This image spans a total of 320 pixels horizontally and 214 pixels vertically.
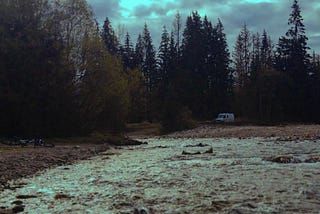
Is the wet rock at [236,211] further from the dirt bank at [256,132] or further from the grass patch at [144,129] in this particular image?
the grass patch at [144,129]

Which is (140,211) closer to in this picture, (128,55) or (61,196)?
(61,196)

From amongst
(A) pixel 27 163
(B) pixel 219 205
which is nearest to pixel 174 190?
(B) pixel 219 205

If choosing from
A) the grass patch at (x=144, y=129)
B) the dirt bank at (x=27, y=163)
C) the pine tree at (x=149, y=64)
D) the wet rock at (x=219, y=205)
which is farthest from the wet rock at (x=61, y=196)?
the pine tree at (x=149, y=64)

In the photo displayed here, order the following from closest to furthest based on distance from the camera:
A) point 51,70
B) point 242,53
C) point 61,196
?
point 61,196 → point 51,70 → point 242,53

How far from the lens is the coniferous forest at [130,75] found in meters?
41.8

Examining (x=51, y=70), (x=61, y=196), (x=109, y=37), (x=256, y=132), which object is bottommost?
(x=61, y=196)

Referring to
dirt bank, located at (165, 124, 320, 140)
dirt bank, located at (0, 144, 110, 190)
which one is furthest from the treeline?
dirt bank, located at (0, 144, 110, 190)

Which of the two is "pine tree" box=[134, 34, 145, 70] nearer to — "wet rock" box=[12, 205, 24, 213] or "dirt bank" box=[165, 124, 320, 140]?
"dirt bank" box=[165, 124, 320, 140]

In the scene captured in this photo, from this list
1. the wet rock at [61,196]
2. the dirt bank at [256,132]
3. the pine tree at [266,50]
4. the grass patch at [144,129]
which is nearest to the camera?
the wet rock at [61,196]

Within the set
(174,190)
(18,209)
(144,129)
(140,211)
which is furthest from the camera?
(144,129)

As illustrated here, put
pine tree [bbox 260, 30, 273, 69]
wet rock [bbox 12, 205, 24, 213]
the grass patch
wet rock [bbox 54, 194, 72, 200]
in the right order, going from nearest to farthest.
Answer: wet rock [bbox 12, 205, 24, 213]
wet rock [bbox 54, 194, 72, 200]
the grass patch
pine tree [bbox 260, 30, 273, 69]

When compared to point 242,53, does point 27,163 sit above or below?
below

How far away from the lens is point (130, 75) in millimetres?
76500

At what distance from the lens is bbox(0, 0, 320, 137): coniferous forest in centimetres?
4181
